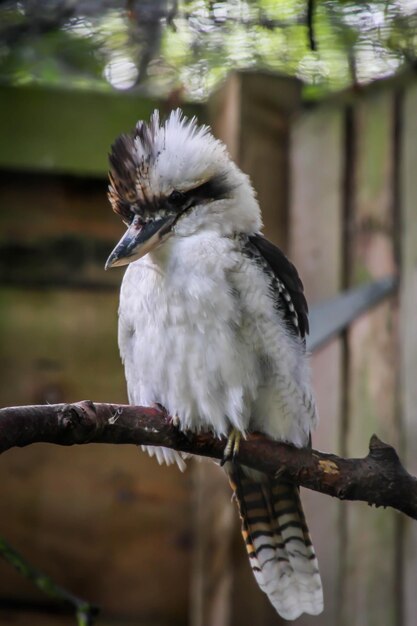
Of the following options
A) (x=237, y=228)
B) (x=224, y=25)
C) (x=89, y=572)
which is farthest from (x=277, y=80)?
(x=89, y=572)

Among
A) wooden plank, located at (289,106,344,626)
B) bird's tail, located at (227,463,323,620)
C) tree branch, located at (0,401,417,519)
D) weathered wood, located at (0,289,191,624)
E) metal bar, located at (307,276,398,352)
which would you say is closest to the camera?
tree branch, located at (0,401,417,519)

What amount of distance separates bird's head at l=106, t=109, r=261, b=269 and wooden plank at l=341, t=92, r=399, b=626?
1.65 feet

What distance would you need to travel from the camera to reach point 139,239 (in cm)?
236

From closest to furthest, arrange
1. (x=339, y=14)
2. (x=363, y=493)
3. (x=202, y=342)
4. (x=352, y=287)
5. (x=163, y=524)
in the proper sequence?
1. (x=363, y=493)
2. (x=202, y=342)
3. (x=339, y=14)
4. (x=352, y=287)
5. (x=163, y=524)

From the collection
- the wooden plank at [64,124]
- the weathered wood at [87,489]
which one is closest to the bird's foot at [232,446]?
the weathered wood at [87,489]

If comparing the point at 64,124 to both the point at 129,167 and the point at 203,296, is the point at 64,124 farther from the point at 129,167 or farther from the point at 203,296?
the point at 203,296

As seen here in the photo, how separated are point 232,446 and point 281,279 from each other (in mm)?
398

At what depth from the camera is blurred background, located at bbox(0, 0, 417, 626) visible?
2.93 metres

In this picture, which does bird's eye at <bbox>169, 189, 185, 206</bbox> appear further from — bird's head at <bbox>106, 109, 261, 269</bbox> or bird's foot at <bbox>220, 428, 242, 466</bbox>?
bird's foot at <bbox>220, 428, 242, 466</bbox>

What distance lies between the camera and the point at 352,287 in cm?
307

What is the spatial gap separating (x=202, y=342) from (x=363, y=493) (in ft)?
1.63

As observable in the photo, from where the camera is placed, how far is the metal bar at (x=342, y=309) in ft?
9.48

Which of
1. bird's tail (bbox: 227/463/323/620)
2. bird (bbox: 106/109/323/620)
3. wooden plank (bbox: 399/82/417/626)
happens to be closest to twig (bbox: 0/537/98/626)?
bird (bbox: 106/109/323/620)

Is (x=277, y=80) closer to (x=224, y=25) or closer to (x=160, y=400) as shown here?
(x=224, y=25)
